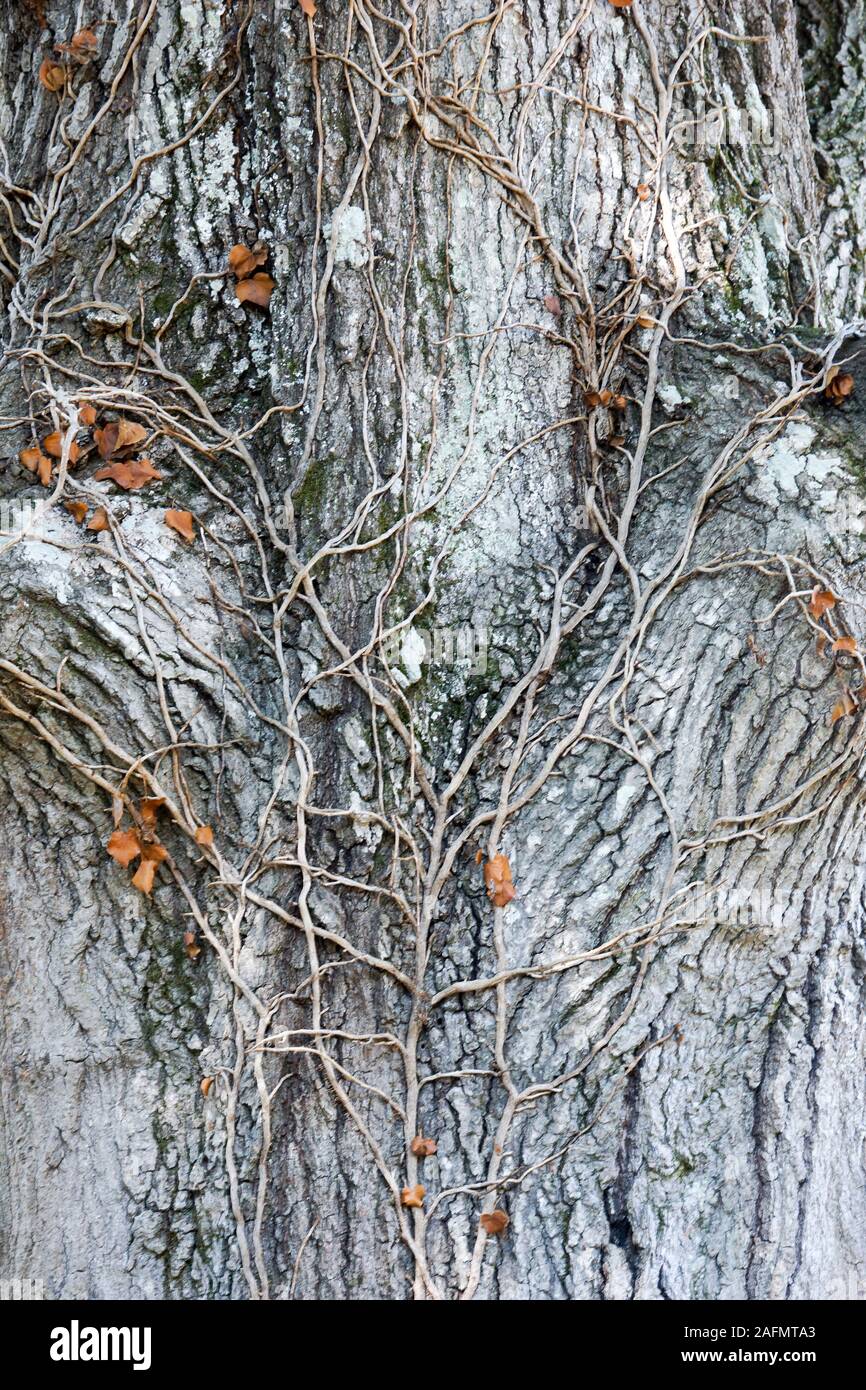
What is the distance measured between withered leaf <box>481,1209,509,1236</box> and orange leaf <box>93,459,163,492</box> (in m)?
1.23

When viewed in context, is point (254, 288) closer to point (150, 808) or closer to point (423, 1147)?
point (150, 808)

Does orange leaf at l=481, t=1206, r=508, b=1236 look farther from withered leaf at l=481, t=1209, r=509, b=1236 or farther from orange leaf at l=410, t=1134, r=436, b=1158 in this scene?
orange leaf at l=410, t=1134, r=436, b=1158

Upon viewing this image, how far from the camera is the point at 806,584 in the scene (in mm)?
1714

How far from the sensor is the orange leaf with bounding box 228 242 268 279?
1870 millimetres

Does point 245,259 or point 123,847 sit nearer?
point 123,847

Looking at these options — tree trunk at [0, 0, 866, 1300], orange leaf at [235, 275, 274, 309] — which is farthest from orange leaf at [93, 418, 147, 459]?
orange leaf at [235, 275, 274, 309]

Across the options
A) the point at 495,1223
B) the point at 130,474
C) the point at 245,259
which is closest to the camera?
the point at 495,1223

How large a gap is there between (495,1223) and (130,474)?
1.26m

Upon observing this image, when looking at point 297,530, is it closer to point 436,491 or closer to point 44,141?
point 436,491

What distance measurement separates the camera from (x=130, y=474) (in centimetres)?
177

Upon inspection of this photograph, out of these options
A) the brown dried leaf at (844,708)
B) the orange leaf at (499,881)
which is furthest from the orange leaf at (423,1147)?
the brown dried leaf at (844,708)

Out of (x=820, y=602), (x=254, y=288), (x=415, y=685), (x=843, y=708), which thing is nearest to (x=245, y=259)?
(x=254, y=288)
